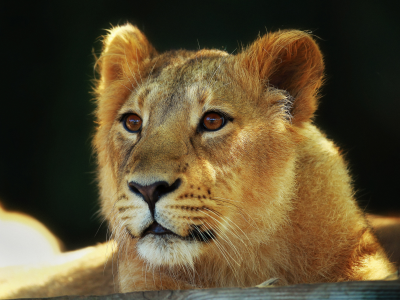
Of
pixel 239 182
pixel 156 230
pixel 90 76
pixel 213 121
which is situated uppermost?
pixel 90 76

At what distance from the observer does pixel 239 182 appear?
2.25 m

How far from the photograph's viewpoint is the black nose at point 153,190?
6.33ft

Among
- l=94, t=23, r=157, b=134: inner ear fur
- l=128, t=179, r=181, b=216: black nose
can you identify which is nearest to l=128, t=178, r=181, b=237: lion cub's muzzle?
l=128, t=179, r=181, b=216: black nose

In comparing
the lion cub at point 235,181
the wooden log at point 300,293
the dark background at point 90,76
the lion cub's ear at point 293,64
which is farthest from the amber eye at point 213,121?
the dark background at point 90,76

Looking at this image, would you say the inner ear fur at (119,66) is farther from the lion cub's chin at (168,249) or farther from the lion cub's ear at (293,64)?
the lion cub's chin at (168,249)

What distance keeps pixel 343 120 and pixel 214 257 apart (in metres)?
2.29

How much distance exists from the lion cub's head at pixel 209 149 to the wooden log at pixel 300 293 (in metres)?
0.50

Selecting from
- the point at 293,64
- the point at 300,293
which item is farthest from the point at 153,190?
the point at 293,64

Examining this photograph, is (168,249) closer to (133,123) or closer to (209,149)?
(209,149)

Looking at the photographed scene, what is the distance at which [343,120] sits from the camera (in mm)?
4020

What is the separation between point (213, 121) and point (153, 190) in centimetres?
62

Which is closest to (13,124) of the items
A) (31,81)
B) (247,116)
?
(31,81)

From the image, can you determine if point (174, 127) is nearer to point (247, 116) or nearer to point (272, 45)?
point (247, 116)

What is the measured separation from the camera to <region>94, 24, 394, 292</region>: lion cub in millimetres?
2037
